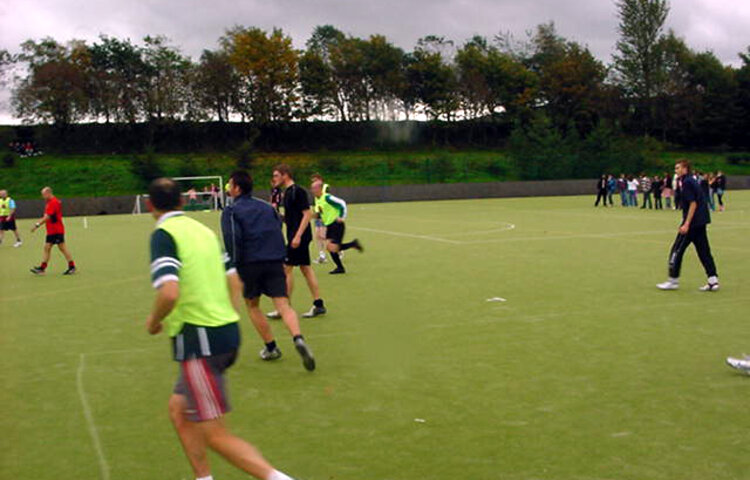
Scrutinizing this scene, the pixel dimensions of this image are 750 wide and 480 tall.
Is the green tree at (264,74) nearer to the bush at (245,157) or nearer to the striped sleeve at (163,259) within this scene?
the bush at (245,157)

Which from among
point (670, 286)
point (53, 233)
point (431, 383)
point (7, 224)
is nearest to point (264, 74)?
point (7, 224)

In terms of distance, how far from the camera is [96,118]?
67.0 meters

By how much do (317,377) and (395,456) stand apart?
2.06 m

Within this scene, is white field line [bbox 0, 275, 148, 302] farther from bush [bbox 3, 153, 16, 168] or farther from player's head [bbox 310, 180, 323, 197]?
bush [bbox 3, 153, 16, 168]

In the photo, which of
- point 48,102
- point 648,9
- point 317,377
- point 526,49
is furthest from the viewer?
point 526,49

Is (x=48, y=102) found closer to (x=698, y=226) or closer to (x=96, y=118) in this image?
(x=96, y=118)

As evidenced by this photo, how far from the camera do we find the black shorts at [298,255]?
938 centimetres

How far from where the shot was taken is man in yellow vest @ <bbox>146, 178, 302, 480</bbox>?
394 cm

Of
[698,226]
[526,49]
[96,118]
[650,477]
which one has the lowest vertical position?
[650,477]

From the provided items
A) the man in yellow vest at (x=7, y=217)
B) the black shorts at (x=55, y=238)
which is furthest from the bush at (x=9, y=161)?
the black shorts at (x=55, y=238)

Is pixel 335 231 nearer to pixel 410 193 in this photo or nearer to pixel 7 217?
pixel 7 217

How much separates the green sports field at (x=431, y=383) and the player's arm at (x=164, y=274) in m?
1.33

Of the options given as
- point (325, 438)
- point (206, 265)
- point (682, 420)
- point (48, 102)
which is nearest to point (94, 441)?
point (325, 438)

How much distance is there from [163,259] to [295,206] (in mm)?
5395
